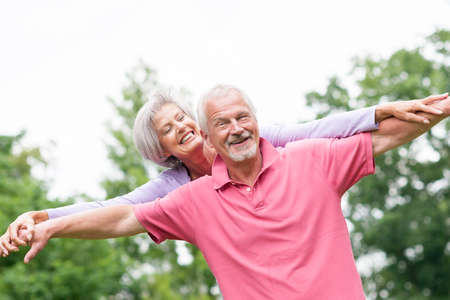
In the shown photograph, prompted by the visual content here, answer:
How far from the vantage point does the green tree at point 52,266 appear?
49.0ft

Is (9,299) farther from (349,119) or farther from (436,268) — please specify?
(436,268)

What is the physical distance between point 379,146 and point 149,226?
3.83 ft

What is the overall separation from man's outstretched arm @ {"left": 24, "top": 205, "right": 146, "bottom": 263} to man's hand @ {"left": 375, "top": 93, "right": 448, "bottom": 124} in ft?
4.24

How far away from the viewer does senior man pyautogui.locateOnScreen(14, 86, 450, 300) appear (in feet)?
9.35

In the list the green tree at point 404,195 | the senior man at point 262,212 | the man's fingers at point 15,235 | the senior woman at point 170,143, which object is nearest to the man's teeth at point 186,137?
the senior woman at point 170,143

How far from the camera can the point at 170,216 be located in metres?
3.13

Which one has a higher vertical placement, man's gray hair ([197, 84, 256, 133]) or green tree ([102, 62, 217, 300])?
man's gray hair ([197, 84, 256, 133])

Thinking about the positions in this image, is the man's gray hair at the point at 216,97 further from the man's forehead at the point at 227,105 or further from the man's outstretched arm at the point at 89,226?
the man's outstretched arm at the point at 89,226

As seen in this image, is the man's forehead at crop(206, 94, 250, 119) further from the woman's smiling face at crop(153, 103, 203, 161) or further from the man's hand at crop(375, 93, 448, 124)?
the woman's smiling face at crop(153, 103, 203, 161)

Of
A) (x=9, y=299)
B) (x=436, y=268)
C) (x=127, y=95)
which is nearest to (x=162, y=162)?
(x=9, y=299)

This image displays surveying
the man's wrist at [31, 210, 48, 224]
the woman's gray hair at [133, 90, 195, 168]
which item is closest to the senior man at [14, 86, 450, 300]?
the man's wrist at [31, 210, 48, 224]

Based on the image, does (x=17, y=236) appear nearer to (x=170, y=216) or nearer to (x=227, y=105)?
(x=170, y=216)

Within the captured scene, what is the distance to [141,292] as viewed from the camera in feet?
61.8

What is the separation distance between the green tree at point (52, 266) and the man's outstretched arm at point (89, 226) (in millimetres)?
12490
